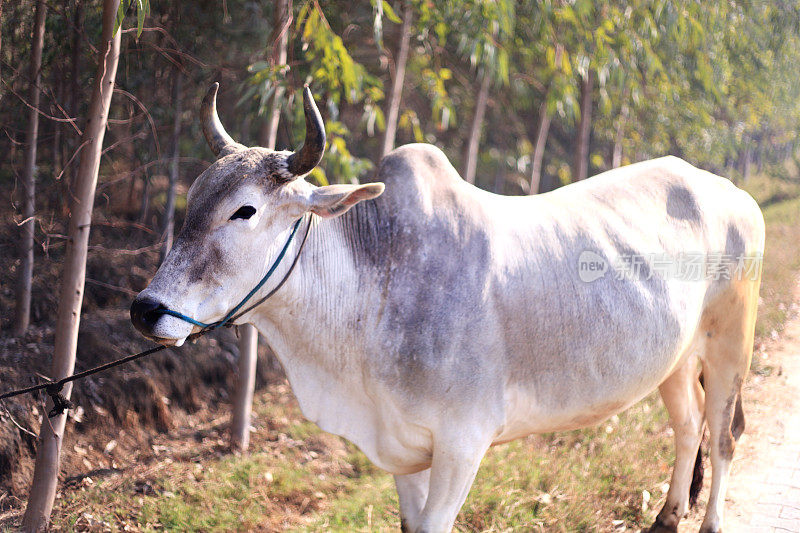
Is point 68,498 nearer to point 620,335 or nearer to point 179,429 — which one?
point 179,429

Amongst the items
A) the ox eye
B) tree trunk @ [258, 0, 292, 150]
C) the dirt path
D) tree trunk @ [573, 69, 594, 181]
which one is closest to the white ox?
the ox eye

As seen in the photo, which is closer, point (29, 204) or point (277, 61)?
point (29, 204)

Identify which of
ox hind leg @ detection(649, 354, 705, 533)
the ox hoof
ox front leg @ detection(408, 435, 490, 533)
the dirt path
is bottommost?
the dirt path

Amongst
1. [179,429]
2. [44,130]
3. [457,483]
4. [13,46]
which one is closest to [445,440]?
[457,483]

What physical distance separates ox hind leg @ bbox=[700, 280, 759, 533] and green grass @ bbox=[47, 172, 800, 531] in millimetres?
501

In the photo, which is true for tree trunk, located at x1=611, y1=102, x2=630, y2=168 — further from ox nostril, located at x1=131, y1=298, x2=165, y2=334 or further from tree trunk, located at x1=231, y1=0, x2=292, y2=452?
ox nostril, located at x1=131, y1=298, x2=165, y2=334

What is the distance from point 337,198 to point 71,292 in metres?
1.53

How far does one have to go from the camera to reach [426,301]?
286 centimetres

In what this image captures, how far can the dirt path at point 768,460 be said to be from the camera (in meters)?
4.30

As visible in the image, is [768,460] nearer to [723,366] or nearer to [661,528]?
[661,528]

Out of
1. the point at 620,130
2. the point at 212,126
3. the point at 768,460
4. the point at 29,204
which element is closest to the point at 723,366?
the point at 768,460

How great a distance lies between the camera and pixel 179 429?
16.9ft

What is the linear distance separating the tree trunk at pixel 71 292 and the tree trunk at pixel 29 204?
1050mm

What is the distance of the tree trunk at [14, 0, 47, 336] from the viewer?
13.8 feet
